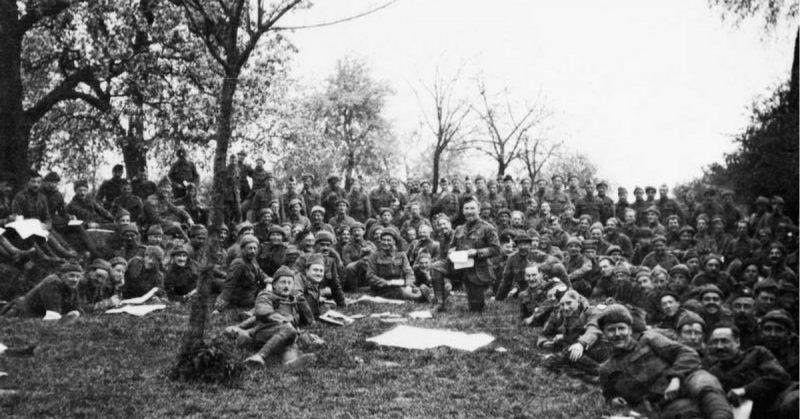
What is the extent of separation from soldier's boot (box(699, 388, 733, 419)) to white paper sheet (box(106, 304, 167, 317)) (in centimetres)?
755

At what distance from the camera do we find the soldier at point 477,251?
35.0ft

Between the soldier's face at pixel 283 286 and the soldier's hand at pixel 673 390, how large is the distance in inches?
180

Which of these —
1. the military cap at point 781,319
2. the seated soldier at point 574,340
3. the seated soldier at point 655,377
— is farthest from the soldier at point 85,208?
the military cap at point 781,319

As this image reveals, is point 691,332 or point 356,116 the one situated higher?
point 356,116

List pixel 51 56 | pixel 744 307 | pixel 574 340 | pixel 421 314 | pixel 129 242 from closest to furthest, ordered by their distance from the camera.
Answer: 1. pixel 744 307
2. pixel 574 340
3. pixel 421 314
4. pixel 129 242
5. pixel 51 56

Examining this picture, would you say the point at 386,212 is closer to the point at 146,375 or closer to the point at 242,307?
the point at 242,307

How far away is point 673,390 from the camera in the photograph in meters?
5.59

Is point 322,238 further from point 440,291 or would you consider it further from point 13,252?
point 13,252

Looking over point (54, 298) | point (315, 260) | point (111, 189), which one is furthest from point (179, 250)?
point (111, 189)

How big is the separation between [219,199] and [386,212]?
26.6 ft

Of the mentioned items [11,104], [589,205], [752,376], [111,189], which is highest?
[11,104]

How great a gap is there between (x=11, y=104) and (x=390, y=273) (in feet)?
37.1

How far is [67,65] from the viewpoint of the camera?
66.5 feet

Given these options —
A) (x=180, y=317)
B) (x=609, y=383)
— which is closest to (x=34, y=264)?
Result: (x=180, y=317)
